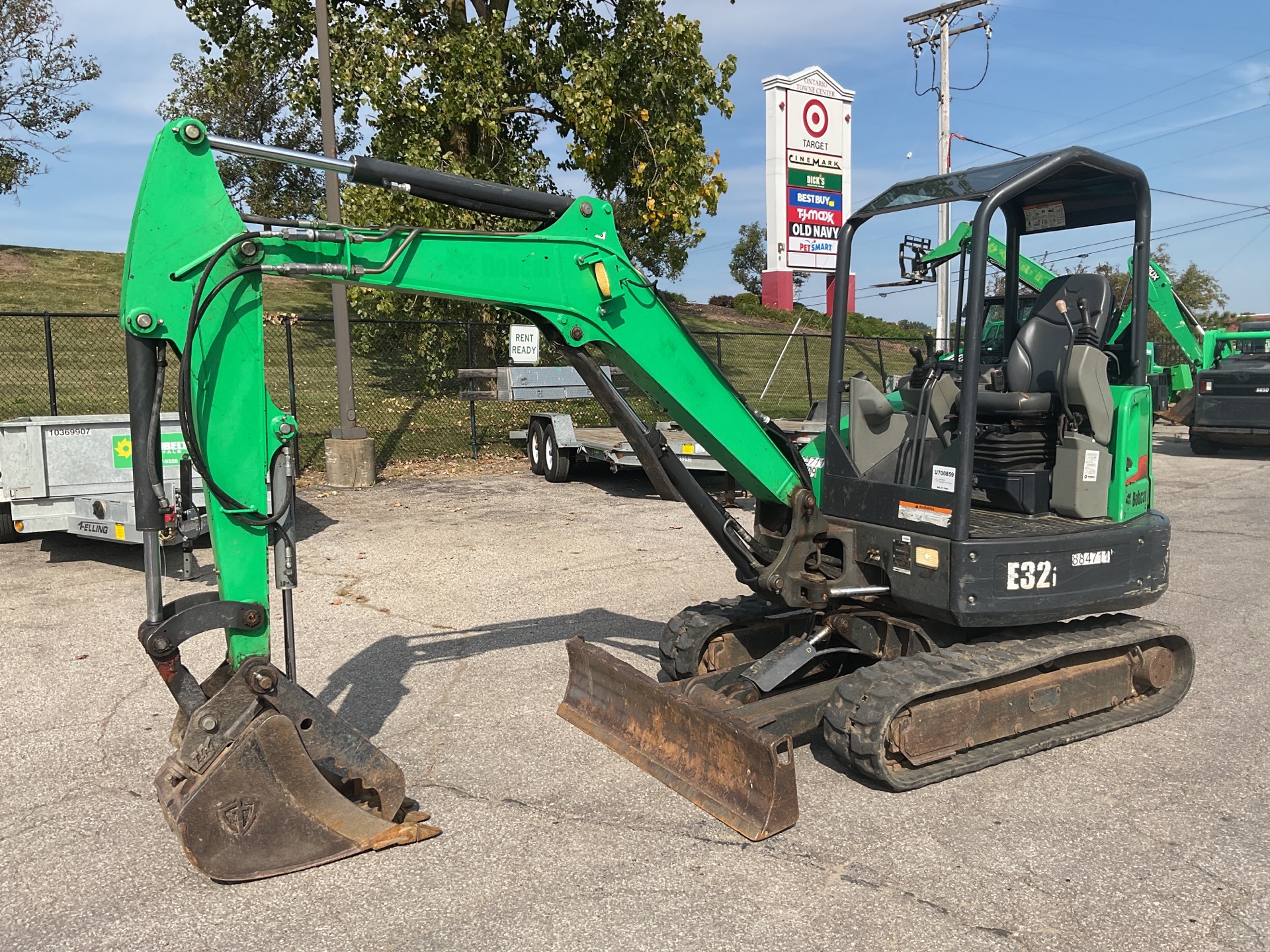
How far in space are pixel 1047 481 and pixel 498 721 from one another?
10.4 feet

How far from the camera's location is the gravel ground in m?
3.51

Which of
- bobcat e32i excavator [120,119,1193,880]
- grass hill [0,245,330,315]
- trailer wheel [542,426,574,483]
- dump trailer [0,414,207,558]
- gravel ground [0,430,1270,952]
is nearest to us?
gravel ground [0,430,1270,952]

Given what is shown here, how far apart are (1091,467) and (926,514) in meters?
0.98

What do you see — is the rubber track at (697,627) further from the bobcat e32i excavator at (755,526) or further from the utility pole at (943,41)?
the utility pole at (943,41)

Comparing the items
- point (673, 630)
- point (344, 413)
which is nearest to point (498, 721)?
point (673, 630)

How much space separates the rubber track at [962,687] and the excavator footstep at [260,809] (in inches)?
84.5

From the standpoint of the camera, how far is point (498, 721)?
5.43 meters

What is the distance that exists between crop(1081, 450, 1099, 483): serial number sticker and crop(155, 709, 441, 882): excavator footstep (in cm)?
380

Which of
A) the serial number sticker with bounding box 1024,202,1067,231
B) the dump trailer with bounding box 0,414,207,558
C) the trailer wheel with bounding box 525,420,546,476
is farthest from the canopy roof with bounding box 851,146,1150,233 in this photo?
the trailer wheel with bounding box 525,420,546,476

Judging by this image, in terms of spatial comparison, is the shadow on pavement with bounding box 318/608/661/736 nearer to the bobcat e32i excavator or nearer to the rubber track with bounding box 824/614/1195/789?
the bobcat e32i excavator

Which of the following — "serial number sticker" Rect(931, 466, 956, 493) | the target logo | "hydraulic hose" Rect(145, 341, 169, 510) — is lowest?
"serial number sticker" Rect(931, 466, 956, 493)

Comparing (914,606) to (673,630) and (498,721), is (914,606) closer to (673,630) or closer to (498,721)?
(673,630)

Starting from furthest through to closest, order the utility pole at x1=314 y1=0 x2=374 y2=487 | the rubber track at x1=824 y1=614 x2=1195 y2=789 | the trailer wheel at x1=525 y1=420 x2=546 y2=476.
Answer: the trailer wheel at x1=525 y1=420 x2=546 y2=476 < the utility pole at x1=314 y1=0 x2=374 y2=487 < the rubber track at x1=824 y1=614 x2=1195 y2=789

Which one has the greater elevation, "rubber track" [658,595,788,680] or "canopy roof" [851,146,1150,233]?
"canopy roof" [851,146,1150,233]
